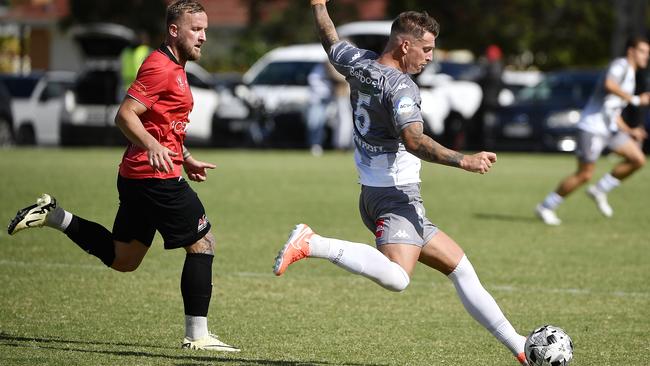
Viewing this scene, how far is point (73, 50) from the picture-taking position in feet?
203

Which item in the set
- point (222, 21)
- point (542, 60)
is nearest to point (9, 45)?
point (222, 21)

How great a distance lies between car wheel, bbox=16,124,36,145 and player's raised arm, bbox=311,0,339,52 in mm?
23921

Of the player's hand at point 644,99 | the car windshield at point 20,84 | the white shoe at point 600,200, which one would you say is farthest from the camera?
the car windshield at point 20,84

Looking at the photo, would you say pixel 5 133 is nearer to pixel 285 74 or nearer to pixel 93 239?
pixel 285 74

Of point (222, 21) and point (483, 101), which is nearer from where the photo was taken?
point (483, 101)

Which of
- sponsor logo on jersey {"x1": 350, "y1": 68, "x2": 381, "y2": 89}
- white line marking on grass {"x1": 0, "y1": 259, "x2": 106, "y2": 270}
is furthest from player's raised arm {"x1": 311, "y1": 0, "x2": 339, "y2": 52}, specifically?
white line marking on grass {"x1": 0, "y1": 259, "x2": 106, "y2": 270}

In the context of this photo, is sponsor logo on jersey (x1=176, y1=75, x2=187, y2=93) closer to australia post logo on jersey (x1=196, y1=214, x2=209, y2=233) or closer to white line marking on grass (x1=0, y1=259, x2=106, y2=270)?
australia post logo on jersey (x1=196, y1=214, x2=209, y2=233)

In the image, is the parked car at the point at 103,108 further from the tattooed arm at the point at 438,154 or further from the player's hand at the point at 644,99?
the tattooed arm at the point at 438,154

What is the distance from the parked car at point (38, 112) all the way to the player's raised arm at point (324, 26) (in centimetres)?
2316

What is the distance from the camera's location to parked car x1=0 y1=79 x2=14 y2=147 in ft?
94.3

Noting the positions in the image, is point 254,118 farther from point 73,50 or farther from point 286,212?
point 73,50

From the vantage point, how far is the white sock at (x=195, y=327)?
23.4 feet

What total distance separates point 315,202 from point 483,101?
1489cm

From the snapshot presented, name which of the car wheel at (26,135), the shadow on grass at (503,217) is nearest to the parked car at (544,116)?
the car wheel at (26,135)
